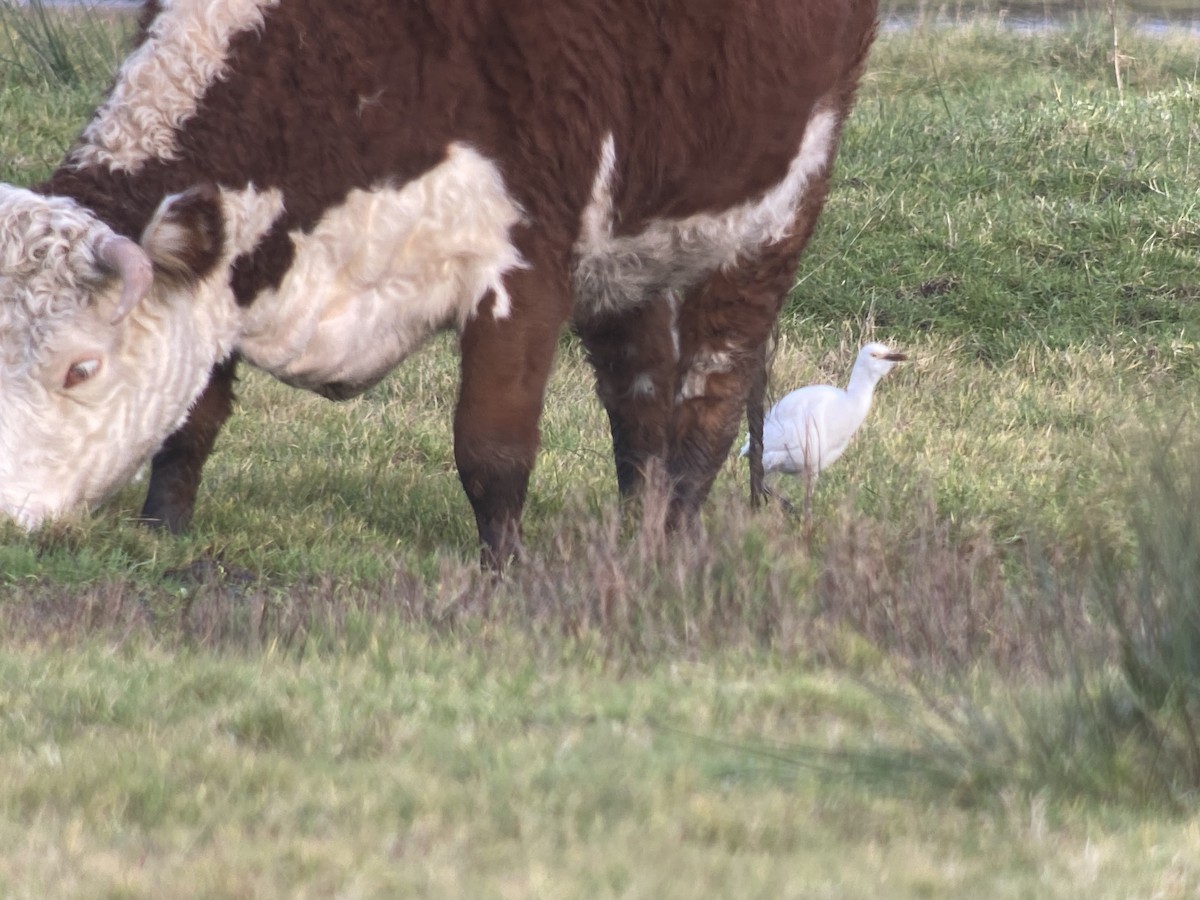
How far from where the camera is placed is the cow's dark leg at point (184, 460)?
641 cm

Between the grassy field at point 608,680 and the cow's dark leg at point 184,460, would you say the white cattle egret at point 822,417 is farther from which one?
the cow's dark leg at point 184,460

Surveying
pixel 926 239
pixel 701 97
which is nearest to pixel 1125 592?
pixel 701 97

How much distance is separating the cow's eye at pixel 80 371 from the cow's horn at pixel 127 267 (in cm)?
21

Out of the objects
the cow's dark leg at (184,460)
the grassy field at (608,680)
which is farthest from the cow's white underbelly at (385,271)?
the grassy field at (608,680)

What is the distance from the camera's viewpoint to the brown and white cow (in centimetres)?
549

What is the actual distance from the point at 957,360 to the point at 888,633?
5311 millimetres

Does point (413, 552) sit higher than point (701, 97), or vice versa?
point (701, 97)

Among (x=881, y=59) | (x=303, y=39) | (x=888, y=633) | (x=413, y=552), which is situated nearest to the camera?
(x=888, y=633)

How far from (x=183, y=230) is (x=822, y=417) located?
10.8ft

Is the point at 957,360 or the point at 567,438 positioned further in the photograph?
the point at 957,360

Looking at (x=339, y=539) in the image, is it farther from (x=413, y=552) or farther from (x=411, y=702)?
(x=411, y=702)

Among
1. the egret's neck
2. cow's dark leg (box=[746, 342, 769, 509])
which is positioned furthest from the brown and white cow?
the egret's neck

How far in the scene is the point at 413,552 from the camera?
6270 mm

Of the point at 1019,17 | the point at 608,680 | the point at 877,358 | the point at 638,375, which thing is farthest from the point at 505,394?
the point at 1019,17
